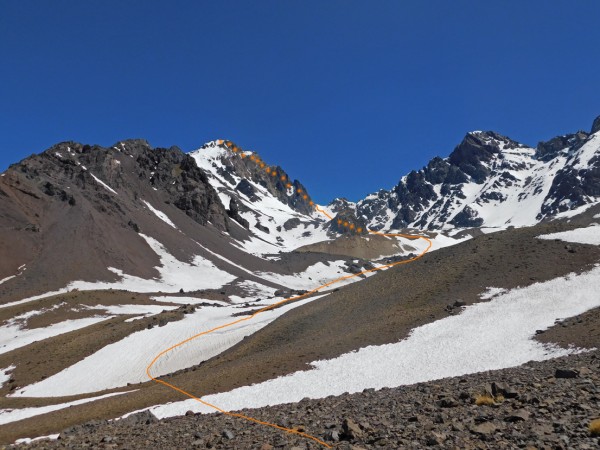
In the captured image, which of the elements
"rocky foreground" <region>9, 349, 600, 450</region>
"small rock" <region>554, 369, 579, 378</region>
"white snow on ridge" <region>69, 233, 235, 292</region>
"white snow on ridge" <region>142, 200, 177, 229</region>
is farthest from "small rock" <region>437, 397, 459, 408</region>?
"white snow on ridge" <region>142, 200, 177, 229</region>

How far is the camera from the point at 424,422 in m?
13.0

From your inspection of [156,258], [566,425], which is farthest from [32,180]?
[566,425]

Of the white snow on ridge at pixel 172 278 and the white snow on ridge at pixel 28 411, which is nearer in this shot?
the white snow on ridge at pixel 28 411

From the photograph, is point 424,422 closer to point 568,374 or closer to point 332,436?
point 332,436

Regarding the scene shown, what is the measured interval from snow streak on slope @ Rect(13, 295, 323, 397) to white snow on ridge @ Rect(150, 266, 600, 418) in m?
18.0

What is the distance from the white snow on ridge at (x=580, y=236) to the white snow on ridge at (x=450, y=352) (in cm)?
641

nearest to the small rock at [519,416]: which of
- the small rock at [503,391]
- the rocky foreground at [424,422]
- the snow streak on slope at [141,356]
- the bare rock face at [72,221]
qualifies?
the rocky foreground at [424,422]

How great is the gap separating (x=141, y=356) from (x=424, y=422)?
41.6 meters

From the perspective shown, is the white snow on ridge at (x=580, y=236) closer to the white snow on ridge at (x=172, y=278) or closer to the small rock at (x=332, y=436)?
the small rock at (x=332, y=436)

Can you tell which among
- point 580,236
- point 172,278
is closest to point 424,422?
point 580,236

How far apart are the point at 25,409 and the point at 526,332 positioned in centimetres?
3730

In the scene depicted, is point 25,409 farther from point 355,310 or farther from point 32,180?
point 32,180

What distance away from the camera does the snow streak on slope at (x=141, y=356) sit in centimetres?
4334

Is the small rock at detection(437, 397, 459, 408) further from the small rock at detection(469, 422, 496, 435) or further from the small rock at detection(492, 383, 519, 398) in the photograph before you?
the small rock at detection(469, 422, 496, 435)
